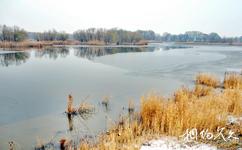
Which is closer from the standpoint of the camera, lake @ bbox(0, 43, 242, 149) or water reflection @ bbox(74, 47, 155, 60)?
lake @ bbox(0, 43, 242, 149)

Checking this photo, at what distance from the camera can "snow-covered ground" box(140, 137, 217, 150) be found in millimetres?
4891

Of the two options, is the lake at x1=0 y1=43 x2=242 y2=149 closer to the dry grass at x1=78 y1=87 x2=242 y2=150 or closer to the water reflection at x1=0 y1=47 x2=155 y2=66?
the dry grass at x1=78 y1=87 x2=242 y2=150

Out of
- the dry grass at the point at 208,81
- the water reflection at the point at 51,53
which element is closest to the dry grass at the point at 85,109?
the dry grass at the point at 208,81

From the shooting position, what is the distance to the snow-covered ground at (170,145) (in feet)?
16.0

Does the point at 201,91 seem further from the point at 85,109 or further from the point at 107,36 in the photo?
the point at 107,36

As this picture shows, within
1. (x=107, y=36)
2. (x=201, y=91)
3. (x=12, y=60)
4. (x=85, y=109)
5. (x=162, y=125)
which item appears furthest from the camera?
(x=107, y=36)

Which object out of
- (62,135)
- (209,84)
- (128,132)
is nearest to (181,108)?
(128,132)

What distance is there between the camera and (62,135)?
21.3 ft

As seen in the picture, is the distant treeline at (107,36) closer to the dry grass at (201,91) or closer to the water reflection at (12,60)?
the water reflection at (12,60)

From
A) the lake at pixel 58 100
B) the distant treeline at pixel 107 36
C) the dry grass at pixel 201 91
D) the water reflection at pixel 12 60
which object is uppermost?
the distant treeline at pixel 107 36

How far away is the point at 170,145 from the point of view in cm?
506

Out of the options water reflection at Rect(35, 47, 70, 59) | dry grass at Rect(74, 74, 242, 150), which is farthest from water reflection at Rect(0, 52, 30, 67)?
dry grass at Rect(74, 74, 242, 150)

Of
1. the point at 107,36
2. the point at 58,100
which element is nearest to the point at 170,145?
the point at 58,100

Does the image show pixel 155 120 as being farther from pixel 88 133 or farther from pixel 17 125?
pixel 17 125
